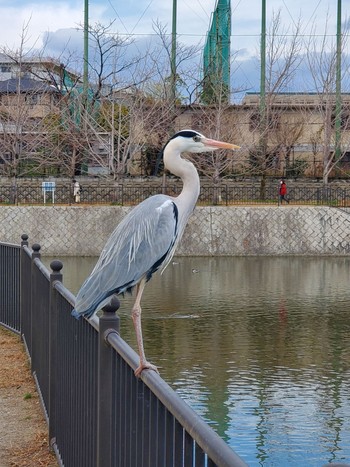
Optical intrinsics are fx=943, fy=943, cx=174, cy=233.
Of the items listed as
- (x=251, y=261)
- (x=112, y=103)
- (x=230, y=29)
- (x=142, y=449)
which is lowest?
(x=251, y=261)

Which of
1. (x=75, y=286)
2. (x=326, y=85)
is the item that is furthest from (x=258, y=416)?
(x=326, y=85)

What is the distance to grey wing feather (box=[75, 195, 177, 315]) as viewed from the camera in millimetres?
4637

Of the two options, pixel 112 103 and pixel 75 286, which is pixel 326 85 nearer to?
pixel 112 103

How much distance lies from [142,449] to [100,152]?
132 ft

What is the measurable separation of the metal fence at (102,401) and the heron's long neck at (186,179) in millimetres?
843

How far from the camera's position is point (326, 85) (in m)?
46.7

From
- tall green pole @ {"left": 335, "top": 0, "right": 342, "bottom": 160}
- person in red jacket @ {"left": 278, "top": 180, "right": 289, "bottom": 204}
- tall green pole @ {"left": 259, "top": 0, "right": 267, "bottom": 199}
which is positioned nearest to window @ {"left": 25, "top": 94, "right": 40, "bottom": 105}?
tall green pole @ {"left": 259, "top": 0, "right": 267, "bottom": 199}

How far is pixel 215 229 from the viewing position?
31.9 metres

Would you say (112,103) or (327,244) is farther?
(112,103)

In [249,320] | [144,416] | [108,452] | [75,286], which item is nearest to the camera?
[144,416]

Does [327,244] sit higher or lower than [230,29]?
lower

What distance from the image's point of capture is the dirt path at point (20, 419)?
6.41m

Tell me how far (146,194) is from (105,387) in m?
33.1

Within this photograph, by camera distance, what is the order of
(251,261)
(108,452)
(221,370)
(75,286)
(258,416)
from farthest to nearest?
(251,261) → (75,286) → (221,370) → (258,416) → (108,452)
